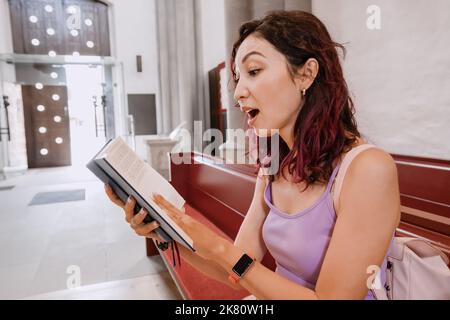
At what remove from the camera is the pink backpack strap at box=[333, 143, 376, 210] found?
967 mm

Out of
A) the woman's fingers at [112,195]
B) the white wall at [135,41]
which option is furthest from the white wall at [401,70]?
the white wall at [135,41]

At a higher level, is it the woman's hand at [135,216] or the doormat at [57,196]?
the woman's hand at [135,216]

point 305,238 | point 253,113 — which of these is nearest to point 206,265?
point 305,238

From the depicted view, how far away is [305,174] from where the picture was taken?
1.09 metres

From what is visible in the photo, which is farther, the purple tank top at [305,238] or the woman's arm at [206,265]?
the woman's arm at [206,265]

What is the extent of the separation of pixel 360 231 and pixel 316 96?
0.45 m

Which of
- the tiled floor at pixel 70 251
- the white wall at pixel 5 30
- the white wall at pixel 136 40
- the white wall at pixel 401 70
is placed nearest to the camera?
the white wall at pixel 401 70

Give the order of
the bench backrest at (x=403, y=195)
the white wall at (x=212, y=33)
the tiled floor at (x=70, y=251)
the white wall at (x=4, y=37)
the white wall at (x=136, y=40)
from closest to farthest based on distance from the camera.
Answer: the bench backrest at (x=403, y=195)
the tiled floor at (x=70, y=251)
the white wall at (x=212, y=33)
the white wall at (x=4, y=37)
the white wall at (x=136, y=40)

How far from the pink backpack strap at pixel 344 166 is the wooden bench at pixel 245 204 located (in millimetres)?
460

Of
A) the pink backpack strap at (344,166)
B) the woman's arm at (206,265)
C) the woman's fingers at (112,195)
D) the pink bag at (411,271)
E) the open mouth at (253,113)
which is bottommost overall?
the woman's arm at (206,265)

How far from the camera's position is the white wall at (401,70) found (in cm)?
231

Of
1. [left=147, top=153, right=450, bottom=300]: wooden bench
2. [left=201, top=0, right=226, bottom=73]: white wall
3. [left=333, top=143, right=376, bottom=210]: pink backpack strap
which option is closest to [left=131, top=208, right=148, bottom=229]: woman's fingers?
[left=333, top=143, right=376, bottom=210]: pink backpack strap

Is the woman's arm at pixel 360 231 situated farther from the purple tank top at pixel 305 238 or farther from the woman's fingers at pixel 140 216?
the woman's fingers at pixel 140 216

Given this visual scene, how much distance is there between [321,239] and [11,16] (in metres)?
11.6
